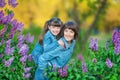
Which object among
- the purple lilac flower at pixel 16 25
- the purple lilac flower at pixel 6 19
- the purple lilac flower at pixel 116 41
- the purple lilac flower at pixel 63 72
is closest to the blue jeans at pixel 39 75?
the purple lilac flower at pixel 63 72

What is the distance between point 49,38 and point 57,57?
291 mm

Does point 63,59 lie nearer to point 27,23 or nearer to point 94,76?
point 94,76

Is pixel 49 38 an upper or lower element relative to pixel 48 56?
upper

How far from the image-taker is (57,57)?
6488mm

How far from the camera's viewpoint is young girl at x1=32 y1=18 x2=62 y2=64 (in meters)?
6.52

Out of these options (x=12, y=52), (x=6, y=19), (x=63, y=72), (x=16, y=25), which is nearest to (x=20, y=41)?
(x=16, y=25)

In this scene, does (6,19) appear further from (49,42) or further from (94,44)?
(94,44)

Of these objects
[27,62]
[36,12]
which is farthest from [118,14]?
[27,62]

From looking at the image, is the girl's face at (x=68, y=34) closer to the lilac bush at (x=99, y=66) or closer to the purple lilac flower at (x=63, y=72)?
the lilac bush at (x=99, y=66)

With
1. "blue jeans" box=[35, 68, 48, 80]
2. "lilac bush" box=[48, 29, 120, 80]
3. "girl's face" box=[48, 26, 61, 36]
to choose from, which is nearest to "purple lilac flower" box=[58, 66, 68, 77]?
"lilac bush" box=[48, 29, 120, 80]

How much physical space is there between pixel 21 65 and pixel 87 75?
94 cm

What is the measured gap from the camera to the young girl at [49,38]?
6518 mm

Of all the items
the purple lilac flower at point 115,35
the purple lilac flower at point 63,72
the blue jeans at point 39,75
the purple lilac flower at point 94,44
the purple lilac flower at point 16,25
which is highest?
the purple lilac flower at point 16,25

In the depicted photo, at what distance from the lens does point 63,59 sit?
6.50 metres
